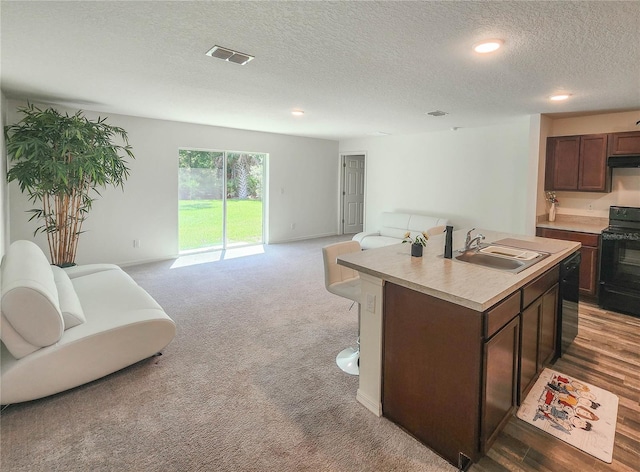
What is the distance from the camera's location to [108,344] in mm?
2350

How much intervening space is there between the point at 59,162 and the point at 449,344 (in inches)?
175

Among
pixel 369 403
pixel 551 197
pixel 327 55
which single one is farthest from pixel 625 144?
pixel 369 403

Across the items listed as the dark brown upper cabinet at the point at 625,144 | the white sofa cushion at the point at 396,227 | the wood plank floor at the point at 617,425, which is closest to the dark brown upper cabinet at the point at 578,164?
the dark brown upper cabinet at the point at 625,144

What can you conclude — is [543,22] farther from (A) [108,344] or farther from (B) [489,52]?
(A) [108,344]

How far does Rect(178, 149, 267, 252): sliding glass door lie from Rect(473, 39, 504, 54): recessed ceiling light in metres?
5.18

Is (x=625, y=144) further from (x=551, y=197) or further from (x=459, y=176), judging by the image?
(x=459, y=176)

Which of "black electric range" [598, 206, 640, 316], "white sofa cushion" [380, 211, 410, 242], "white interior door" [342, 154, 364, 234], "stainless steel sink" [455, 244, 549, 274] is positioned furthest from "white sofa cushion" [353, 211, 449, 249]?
"stainless steel sink" [455, 244, 549, 274]

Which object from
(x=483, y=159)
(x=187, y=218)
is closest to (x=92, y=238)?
(x=187, y=218)

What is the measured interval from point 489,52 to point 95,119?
5228mm

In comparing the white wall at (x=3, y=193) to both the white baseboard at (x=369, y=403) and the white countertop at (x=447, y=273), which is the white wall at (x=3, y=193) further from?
the white baseboard at (x=369, y=403)

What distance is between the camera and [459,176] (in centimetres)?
630

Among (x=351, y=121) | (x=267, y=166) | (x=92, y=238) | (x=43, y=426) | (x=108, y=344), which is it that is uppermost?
(x=351, y=121)

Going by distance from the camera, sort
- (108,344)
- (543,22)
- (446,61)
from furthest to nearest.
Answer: (446,61) → (108,344) → (543,22)

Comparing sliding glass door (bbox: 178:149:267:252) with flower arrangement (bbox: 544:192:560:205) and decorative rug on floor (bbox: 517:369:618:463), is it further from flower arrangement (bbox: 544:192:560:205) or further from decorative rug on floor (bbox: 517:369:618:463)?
decorative rug on floor (bbox: 517:369:618:463)
